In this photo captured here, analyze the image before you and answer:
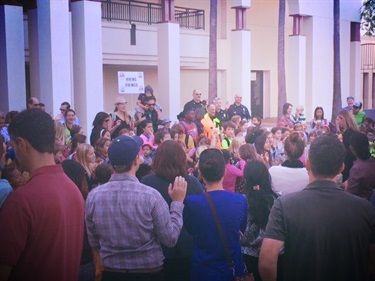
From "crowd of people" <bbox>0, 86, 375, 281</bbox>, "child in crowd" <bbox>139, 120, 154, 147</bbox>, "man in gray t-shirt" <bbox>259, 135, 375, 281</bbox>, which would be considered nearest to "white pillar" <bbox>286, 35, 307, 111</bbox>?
"child in crowd" <bbox>139, 120, 154, 147</bbox>

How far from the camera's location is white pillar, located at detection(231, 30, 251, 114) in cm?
2269

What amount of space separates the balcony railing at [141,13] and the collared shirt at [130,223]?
18666mm

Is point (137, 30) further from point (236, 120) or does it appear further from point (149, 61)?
point (236, 120)

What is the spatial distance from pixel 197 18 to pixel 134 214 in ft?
75.9

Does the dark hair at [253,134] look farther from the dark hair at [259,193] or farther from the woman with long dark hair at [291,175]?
the dark hair at [259,193]

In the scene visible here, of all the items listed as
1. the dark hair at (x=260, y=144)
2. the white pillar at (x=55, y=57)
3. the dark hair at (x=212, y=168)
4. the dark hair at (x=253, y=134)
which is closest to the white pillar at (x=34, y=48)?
the white pillar at (x=55, y=57)

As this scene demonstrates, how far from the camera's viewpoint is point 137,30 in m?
22.1

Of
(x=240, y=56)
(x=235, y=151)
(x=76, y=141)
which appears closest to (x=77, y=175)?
(x=76, y=141)

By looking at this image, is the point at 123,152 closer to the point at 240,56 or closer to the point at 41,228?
the point at 41,228

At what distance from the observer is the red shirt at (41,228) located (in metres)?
2.86

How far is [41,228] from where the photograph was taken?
2949 mm

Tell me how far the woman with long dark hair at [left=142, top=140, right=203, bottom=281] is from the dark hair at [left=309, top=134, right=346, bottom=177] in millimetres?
1582

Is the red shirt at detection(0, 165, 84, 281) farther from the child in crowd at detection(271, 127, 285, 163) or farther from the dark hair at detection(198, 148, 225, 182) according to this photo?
the child in crowd at detection(271, 127, 285, 163)

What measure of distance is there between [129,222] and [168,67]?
16.0 meters
